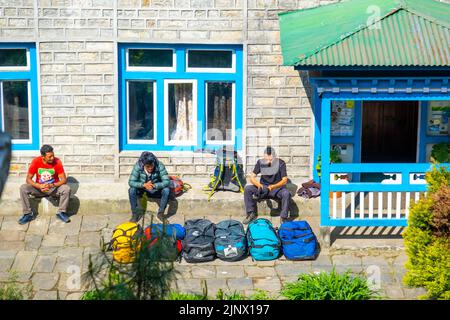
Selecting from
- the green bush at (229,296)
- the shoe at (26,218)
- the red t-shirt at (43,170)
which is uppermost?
the red t-shirt at (43,170)

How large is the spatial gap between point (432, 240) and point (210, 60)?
5.67 metres

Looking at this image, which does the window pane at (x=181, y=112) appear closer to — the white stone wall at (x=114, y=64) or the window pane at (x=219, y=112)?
the window pane at (x=219, y=112)

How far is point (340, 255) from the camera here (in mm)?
11289

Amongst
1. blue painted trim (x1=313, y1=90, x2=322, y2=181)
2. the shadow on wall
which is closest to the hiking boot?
blue painted trim (x1=313, y1=90, x2=322, y2=181)

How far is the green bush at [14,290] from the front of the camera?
7125mm

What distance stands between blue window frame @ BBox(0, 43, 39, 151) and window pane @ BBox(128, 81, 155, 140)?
Answer: 166 centimetres

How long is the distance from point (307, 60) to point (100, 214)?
14.1ft

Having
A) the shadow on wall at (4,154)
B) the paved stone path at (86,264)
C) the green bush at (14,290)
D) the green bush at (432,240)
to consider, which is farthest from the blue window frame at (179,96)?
the shadow on wall at (4,154)

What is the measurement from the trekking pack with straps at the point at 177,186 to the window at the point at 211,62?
200 centimetres

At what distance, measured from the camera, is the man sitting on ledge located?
12070 millimetres

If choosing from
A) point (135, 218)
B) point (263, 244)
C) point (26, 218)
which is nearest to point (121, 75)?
point (135, 218)

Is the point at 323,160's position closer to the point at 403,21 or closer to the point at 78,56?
the point at 403,21

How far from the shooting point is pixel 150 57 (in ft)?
43.5

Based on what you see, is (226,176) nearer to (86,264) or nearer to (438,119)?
(86,264)
